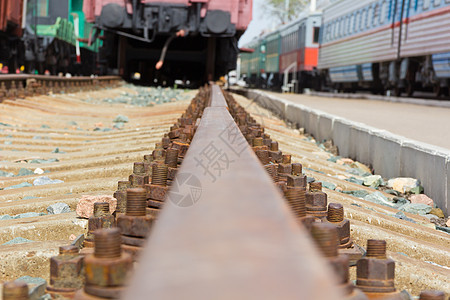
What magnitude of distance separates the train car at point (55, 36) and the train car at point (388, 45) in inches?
360

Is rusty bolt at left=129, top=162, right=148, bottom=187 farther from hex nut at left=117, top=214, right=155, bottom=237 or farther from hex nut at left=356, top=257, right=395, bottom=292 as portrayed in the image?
hex nut at left=356, top=257, right=395, bottom=292

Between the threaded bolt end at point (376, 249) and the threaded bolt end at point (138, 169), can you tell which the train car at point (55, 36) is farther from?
the threaded bolt end at point (376, 249)

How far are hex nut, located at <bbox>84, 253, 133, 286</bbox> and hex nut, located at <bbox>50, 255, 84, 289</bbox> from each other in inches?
9.7

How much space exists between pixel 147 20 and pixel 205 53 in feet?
11.2

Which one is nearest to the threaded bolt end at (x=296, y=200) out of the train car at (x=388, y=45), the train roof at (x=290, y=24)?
the train car at (x=388, y=45)

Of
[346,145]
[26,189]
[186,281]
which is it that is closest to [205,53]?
[346,145]

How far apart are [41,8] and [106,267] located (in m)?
23.6

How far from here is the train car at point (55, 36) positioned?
69.0 ft

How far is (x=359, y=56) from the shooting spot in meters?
21.0

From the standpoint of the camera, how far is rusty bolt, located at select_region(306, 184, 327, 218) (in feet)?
7.16

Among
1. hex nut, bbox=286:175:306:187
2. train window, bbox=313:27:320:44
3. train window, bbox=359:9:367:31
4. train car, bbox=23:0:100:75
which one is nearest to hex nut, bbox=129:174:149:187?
hex nut, bbox=286:175:306:187

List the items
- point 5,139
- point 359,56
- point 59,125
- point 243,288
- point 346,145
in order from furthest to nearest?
point 359,56, point 59,125, point 346,145, point 5,139, point 243,288

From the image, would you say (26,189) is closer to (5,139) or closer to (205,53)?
(5,139)

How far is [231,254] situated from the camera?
0.84 metres
